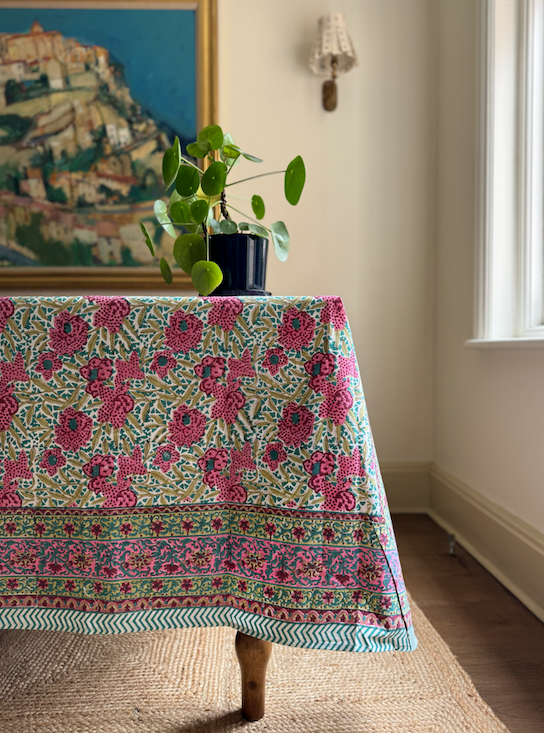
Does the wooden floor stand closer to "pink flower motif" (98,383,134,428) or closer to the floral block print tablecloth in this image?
the floral block print tablecloth

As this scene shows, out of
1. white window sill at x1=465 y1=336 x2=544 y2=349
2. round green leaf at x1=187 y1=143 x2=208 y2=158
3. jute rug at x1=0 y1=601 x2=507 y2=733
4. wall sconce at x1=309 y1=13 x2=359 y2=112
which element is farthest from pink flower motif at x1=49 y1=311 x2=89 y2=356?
wall sconce at x1=309 y1=13 x2=359 y2=112

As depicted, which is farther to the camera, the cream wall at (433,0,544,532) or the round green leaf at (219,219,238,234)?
the cream wall at (433,0,544,532)

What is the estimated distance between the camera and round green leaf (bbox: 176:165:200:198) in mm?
937

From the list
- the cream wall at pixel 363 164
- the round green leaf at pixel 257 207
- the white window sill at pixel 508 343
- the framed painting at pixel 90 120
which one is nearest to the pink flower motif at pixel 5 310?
the round green leaf at pixel 257 207

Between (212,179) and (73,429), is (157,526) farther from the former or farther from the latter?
(212,179)

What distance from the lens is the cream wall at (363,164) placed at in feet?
6.70

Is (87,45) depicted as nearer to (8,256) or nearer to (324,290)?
(8,256)

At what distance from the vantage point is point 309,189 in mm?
2084

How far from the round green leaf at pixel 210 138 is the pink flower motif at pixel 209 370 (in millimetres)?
460

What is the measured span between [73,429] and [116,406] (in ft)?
0.24

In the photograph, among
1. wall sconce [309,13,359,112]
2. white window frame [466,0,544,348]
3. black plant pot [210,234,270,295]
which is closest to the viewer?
black plant pot [210,234,270,295]

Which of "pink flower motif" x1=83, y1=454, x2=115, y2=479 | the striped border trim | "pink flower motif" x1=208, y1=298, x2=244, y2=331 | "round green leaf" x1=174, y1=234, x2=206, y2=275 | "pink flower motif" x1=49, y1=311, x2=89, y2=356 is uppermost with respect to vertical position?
"round green leaf" x1=174, y1=234, x2=206, y2=275

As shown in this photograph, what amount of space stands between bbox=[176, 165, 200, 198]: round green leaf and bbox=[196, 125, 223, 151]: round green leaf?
3.2 inches

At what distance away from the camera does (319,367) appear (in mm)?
775
